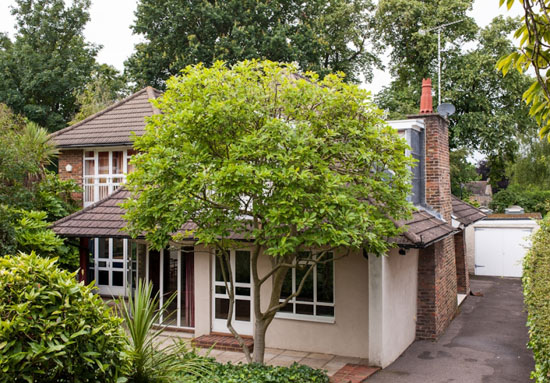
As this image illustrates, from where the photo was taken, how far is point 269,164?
7.87m

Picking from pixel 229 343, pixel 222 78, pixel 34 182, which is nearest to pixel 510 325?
pixel 229 343

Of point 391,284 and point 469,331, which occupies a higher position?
point 391,284

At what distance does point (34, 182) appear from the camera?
15.5m

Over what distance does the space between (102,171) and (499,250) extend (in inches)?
668

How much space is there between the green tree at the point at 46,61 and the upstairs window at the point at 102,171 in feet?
48.3

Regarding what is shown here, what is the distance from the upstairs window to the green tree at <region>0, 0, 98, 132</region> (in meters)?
14.7

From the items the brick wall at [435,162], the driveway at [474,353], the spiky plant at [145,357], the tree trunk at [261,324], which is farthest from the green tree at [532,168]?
the spiky plant at [145,357]

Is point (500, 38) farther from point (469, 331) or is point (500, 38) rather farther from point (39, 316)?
point (39, 316)

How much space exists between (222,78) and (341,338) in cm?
639

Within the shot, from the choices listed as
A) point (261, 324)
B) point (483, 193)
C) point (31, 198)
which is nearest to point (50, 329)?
point (261, 324)

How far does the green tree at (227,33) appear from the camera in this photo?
1035 inches

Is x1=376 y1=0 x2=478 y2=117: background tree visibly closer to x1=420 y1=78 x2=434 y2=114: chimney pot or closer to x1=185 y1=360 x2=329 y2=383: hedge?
x1=420 y1=78 x2=434 y2=114: chimney pot

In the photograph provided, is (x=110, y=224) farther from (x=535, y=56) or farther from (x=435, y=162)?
(x=535, y=56)

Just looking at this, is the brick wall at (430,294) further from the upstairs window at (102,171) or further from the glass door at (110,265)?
the glass door at (110,265)
